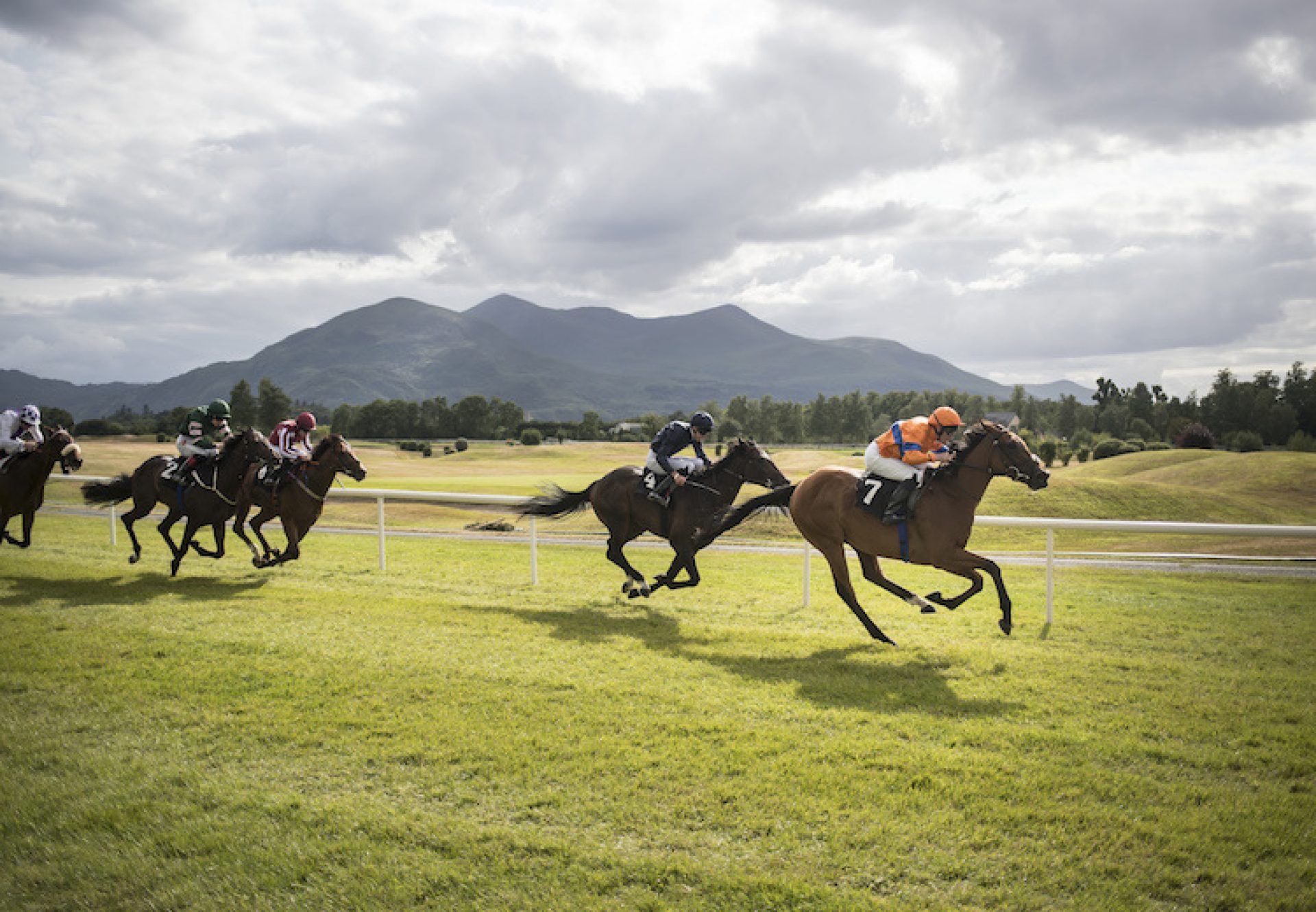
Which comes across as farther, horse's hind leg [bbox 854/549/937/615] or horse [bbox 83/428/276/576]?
horse [bbox 83/428/276/576]

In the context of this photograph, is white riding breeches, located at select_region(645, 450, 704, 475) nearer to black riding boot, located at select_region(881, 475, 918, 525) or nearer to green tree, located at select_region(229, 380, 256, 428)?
black riding boot, located at select_region(881, 475, 918, 525)

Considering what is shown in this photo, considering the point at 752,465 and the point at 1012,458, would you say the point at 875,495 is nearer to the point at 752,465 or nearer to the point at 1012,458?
the point at 1012,458

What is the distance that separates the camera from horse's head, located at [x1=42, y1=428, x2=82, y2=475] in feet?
39.4

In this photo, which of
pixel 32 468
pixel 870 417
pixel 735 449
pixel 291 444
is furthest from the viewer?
pixel 870 417

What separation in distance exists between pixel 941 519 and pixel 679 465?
10.5 ft

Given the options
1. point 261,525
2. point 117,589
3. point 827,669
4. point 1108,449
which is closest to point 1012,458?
point 827,669

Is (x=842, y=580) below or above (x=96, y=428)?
below

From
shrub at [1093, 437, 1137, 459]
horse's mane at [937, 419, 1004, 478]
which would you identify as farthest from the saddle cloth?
shrub at [1093, 437, 1137, 459]

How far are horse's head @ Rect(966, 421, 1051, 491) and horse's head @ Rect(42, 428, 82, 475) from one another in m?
12.6

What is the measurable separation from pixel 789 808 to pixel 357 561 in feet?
35.2

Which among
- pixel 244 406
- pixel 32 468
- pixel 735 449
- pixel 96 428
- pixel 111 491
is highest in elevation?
pixel 244 406

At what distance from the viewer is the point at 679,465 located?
9203 millimetres

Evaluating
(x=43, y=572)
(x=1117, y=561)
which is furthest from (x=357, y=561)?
(x=1117, y=561)

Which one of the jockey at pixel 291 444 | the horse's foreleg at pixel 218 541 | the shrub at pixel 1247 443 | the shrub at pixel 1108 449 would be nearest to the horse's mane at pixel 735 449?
the jockey at pixel 291 444
